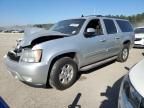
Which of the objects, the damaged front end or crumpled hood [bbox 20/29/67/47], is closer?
the damaged front end

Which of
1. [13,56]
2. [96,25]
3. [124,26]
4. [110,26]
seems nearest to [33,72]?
[13,56]

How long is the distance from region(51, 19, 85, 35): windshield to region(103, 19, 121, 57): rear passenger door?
1151 mm

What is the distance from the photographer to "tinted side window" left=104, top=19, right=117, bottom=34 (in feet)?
23.6

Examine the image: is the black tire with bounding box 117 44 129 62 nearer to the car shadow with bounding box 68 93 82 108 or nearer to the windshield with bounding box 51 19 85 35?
the windshield with bounding box 51 19 85 35

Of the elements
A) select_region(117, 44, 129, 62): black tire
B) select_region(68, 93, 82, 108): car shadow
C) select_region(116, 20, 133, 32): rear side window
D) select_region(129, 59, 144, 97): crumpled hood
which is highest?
select_region(116, 20, 133, 32): rear side window

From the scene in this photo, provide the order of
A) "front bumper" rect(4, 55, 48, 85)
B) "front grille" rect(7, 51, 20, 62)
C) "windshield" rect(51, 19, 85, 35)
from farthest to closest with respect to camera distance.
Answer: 1. "windshield" rect(51, 19, 85, 35)
2. "front grille" rect(7, 51, 20, 62)
3. "front bumper" rect(4, 55, 48, 85)

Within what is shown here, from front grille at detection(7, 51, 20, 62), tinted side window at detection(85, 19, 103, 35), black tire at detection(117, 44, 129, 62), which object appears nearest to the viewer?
front grille at detection(7, 51, 20, 62)

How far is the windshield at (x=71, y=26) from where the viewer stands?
608 cm

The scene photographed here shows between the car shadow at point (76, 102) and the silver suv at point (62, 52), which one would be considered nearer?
the car shadow at point (76, 102)

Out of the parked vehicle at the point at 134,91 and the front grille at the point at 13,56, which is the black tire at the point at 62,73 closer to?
the front grille at the point at 13,56

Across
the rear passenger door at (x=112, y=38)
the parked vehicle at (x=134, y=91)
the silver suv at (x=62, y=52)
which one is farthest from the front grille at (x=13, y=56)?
the parked vehicle at (x=134, y=91)

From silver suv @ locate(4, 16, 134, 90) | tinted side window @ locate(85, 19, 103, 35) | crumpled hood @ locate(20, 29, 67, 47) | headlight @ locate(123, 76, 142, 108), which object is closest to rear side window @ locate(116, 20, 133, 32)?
silver suv @ locate(4, 16, 134, 90)

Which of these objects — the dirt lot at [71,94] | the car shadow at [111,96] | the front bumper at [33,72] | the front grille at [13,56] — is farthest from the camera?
the front grille at [13,56]

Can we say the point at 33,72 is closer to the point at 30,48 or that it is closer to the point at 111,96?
the point at 30,48
